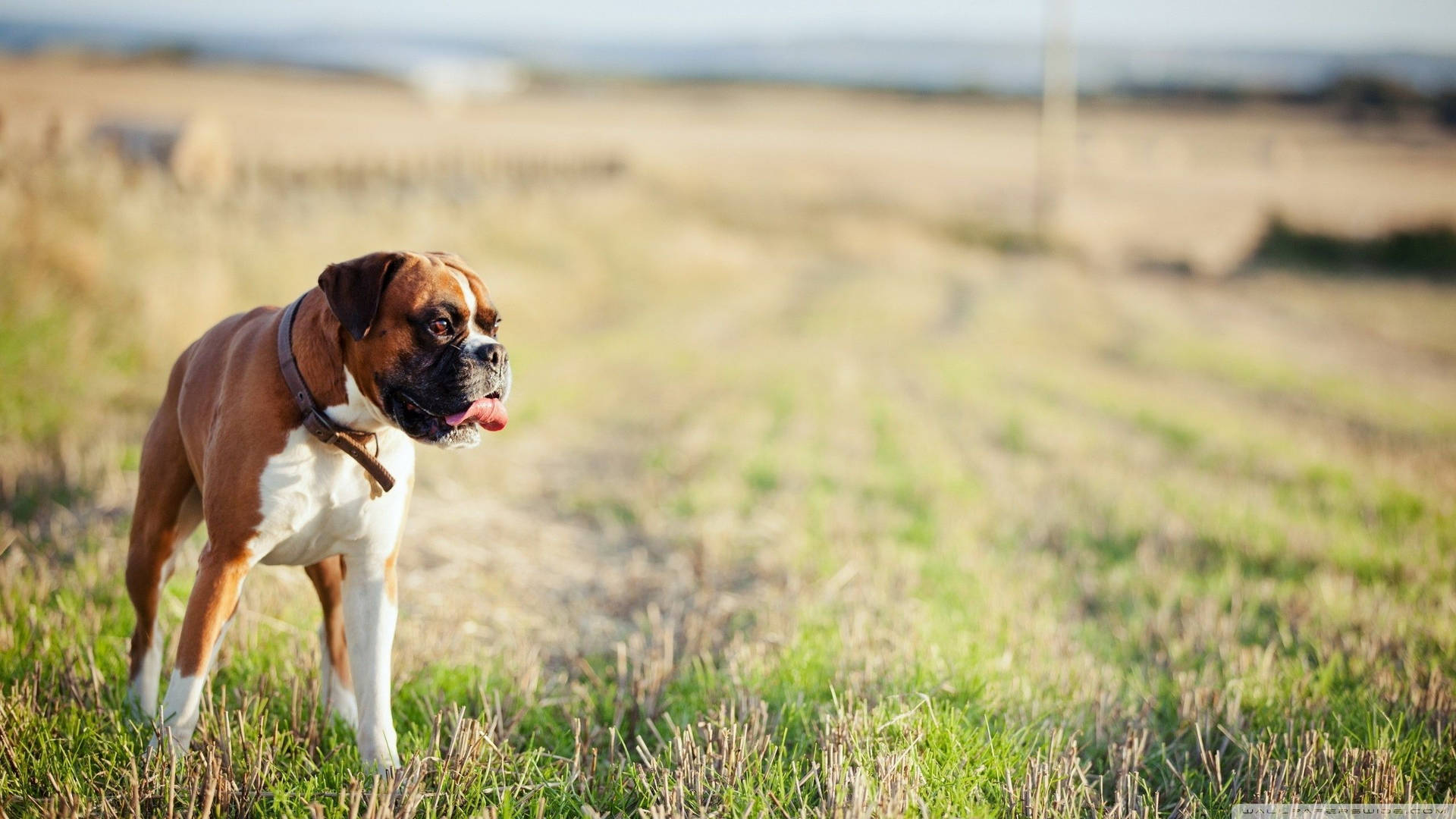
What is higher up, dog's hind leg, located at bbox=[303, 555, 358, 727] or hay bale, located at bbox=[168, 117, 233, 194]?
hay bale, located at bbox=[168, 117, 233, 194]

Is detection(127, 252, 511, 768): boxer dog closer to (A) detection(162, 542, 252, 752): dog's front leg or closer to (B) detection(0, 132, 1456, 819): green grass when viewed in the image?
(A) detection(162, 542, 252, 752): dog's front leg

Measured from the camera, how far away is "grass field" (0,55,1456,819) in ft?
10.7

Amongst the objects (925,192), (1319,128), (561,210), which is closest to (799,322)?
(561,210)

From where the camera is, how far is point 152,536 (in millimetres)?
3359

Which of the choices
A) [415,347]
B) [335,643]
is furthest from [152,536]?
[415,347]

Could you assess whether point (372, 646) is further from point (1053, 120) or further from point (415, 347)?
point (1053, 120)

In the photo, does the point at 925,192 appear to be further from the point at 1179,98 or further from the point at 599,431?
the point at 1179,98

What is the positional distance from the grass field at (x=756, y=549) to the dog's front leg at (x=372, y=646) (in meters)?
0.11

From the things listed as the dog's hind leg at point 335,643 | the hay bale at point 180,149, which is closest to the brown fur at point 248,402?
the dog's hind leg at point 335,643

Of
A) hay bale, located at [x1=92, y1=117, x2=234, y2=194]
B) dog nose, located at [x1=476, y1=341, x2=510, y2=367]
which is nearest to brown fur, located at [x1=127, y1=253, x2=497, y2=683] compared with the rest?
dog nose, located at [x1=476, y1=341, x2=510, y2=367]

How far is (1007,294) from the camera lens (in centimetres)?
2017

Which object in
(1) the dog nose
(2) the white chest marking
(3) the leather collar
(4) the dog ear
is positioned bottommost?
(2) the white chest marking

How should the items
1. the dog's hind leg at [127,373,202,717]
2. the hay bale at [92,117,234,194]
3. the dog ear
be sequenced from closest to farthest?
the dog ear
the dog's hind leg at [127,373,202,717]
the hay bale at [92,117,234,194]

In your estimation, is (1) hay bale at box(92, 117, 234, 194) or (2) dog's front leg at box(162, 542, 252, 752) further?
(1) hay bale at box(92, 117, 234, 194)
